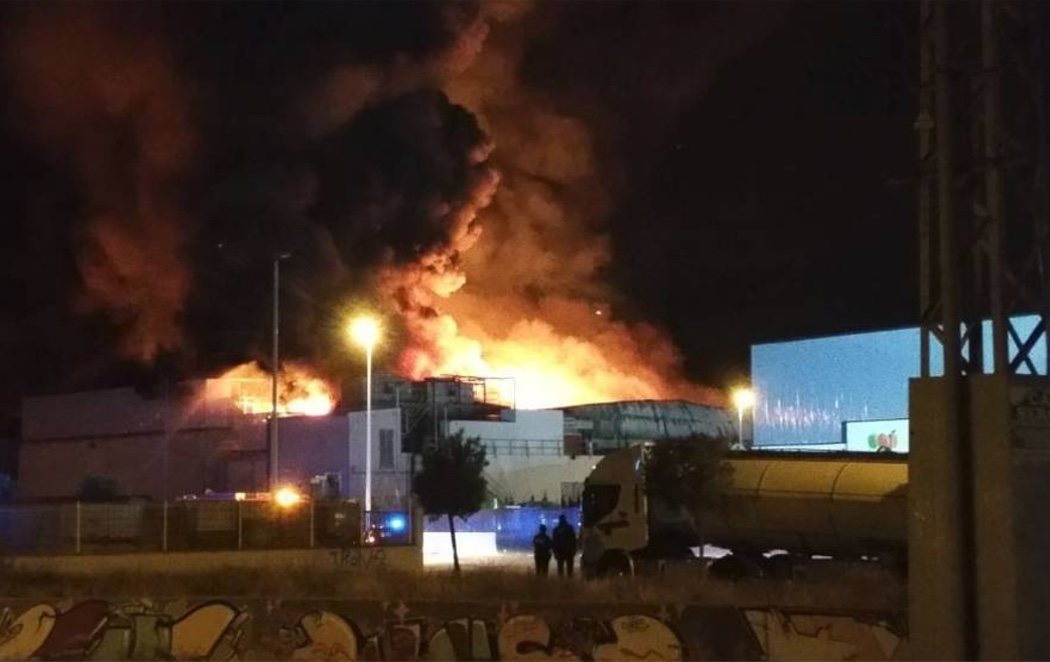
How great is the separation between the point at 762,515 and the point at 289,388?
4266cm

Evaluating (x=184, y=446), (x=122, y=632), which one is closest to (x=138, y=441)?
(x=184, y=446)

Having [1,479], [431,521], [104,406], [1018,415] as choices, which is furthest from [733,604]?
[1,479]

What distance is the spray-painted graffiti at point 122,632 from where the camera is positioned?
15812mm

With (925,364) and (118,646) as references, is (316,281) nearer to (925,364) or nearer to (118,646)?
(118,646)

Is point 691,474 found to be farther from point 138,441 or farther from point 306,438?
point 138,441

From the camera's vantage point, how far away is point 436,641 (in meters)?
14.8

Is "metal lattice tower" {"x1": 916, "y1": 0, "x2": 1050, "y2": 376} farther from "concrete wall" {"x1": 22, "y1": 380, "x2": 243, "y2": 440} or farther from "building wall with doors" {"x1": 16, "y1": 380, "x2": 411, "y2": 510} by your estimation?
"concrete wall" {"x1": 22, "y1": 380, "x2": 243, "y2": 440}

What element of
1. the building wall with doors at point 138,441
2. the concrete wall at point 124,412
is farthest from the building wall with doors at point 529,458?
the concrete wall at point 124,412

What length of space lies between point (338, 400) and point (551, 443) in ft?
35.3

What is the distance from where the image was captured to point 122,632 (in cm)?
1620

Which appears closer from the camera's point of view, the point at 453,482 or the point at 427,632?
the point at 427,632

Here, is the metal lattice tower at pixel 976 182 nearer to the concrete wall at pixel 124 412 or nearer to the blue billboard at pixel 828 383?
the blue billboard at pixel 828 383

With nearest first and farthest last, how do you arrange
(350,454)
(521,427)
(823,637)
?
(823,637), (350,454), (521,427)

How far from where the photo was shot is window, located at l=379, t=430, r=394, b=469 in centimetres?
5756
